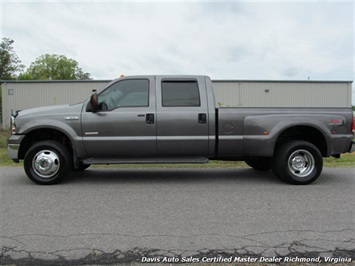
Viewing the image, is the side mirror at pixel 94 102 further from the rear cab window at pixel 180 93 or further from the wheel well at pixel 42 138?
the rear cab window at pixel 180 93

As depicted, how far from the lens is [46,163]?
6.25m

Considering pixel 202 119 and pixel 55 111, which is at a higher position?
pixel 55 111

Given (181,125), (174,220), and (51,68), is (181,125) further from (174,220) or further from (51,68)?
(51,68)

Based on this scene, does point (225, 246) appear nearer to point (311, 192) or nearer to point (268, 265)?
point (268, 265)

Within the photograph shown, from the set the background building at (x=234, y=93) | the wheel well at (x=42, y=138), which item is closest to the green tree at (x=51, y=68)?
the background building at (x=234, y=93)

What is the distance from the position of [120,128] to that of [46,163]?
1533mm

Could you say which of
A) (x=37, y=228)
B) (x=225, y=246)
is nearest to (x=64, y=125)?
(x=37, y=228)

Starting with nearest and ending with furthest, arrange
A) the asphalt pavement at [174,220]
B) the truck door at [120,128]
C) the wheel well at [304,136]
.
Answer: the asphalt pavement at [174,220] < the truck door at [120,128] < the wheel well at [304,136]

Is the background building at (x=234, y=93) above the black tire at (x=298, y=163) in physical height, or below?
above

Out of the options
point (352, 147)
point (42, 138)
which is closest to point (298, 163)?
point (352, 147)

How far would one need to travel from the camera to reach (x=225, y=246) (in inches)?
136

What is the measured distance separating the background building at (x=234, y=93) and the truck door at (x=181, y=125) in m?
17.8

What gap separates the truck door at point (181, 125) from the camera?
627cm

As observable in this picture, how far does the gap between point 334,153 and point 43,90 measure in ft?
73.8
